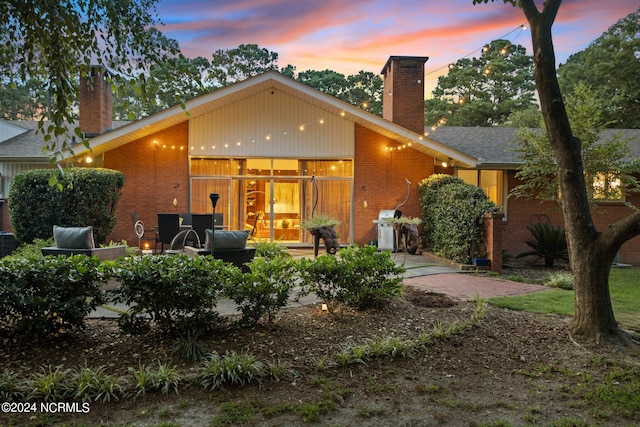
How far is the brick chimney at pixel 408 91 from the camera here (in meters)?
12.7

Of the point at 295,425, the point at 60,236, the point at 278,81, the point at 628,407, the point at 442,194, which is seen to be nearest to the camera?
the point at 295,425

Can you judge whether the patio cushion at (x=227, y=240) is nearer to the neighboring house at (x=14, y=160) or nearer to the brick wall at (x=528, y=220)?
the neighboring house at (x=14, y=160)

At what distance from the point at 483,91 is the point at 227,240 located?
25360 millimetres

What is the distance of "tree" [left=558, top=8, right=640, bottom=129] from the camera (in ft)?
70.6

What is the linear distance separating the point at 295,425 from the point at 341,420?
279 mm

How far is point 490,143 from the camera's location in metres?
13.9

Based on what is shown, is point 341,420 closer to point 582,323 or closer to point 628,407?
point 628,407

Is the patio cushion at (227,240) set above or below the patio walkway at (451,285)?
above

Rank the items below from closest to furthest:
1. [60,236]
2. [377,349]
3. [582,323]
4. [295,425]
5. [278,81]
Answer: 1. [295,425]
2. [377,349]
3. [582,323]
4. [60,236]
5. [278,81]

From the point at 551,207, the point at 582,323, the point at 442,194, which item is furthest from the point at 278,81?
the point at 582,323

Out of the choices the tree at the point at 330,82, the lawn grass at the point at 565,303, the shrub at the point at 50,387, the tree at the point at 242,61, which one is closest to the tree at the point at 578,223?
the lawn grass at the point at 565,303

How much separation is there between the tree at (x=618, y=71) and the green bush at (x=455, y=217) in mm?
15049

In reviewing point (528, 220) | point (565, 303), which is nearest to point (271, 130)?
point (528, 220)

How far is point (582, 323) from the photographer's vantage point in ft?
14.0
